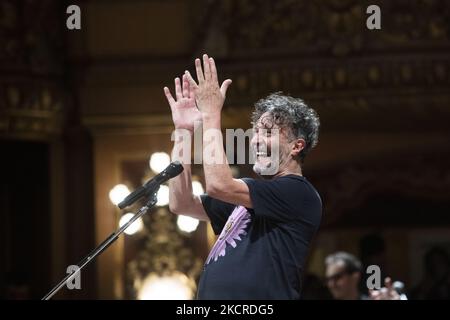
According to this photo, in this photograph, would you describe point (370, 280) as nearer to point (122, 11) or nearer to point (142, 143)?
point (142, 143)

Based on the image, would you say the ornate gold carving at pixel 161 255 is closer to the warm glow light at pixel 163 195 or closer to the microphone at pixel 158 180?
the warm glow light at pixel 163 195

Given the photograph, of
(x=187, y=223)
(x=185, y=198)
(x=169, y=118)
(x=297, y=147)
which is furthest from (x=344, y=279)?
(x=297, y=147)

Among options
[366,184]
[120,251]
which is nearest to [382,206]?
[366,184]

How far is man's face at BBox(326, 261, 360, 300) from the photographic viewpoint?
263 inches

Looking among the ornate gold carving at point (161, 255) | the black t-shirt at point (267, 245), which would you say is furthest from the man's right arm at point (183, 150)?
the ornate gold carving at point (161, 255)

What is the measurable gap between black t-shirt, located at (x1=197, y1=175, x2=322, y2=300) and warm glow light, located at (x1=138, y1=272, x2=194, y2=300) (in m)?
3.75

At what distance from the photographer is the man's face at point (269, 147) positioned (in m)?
3.90

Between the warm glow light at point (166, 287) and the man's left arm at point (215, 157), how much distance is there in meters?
3.82

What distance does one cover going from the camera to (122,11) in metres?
7.80

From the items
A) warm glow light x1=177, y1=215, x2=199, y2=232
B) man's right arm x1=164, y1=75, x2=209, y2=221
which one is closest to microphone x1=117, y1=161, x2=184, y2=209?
man's right arm x1=164, y1=75, x2=209, y2=221

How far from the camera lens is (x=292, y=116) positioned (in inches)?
155

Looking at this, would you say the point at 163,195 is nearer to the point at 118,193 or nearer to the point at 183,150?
the point at 118,193

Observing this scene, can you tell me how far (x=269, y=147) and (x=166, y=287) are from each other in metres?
3.96
